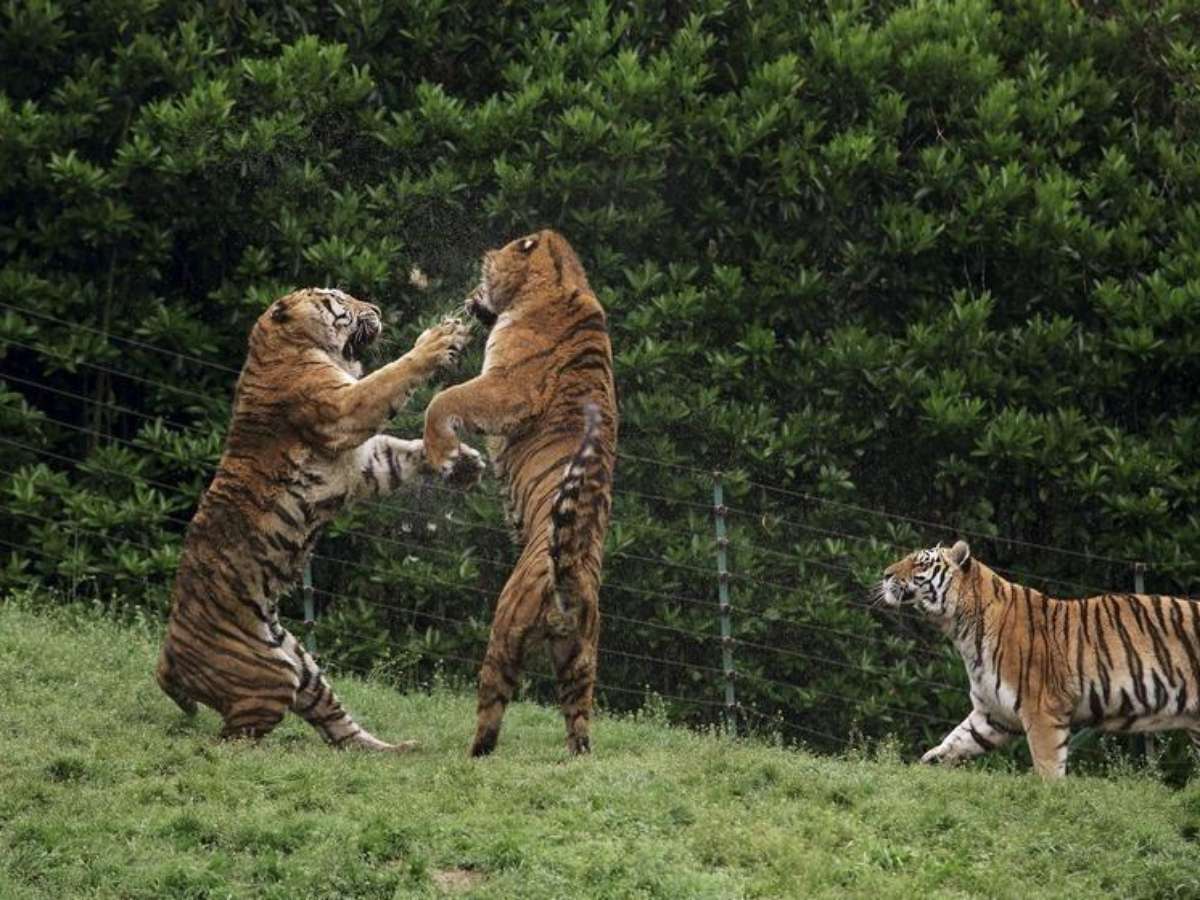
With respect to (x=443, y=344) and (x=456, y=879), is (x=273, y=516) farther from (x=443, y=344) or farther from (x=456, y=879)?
(x=456, y=879)

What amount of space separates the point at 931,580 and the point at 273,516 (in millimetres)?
3336

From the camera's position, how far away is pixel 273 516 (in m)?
11.1

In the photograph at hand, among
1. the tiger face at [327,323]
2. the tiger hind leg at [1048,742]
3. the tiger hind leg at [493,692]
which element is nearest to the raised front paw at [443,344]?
the tiger face at [327,323]

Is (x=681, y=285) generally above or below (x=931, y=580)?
above

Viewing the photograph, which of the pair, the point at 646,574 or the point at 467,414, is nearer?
the point at 467,414

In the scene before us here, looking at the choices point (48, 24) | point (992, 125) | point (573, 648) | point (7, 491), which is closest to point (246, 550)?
point (573, 648)

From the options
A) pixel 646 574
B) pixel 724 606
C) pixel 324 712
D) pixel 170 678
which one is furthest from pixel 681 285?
pixel 170 678

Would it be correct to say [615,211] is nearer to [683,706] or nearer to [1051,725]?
[683,706]

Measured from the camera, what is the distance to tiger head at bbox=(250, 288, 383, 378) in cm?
1137

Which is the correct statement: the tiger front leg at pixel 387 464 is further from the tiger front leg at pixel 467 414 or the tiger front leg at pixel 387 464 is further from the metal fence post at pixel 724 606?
the metal fence post at pixel 724 606

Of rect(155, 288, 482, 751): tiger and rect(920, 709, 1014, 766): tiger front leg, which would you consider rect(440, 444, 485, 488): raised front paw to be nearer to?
rect(155, 288, 482, 751): tiger

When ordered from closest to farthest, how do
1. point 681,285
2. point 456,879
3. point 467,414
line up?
point 456,879 < point 467,414 < point 681,285

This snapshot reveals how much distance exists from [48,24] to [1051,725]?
22.6ft

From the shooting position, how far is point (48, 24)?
46.0 ft
